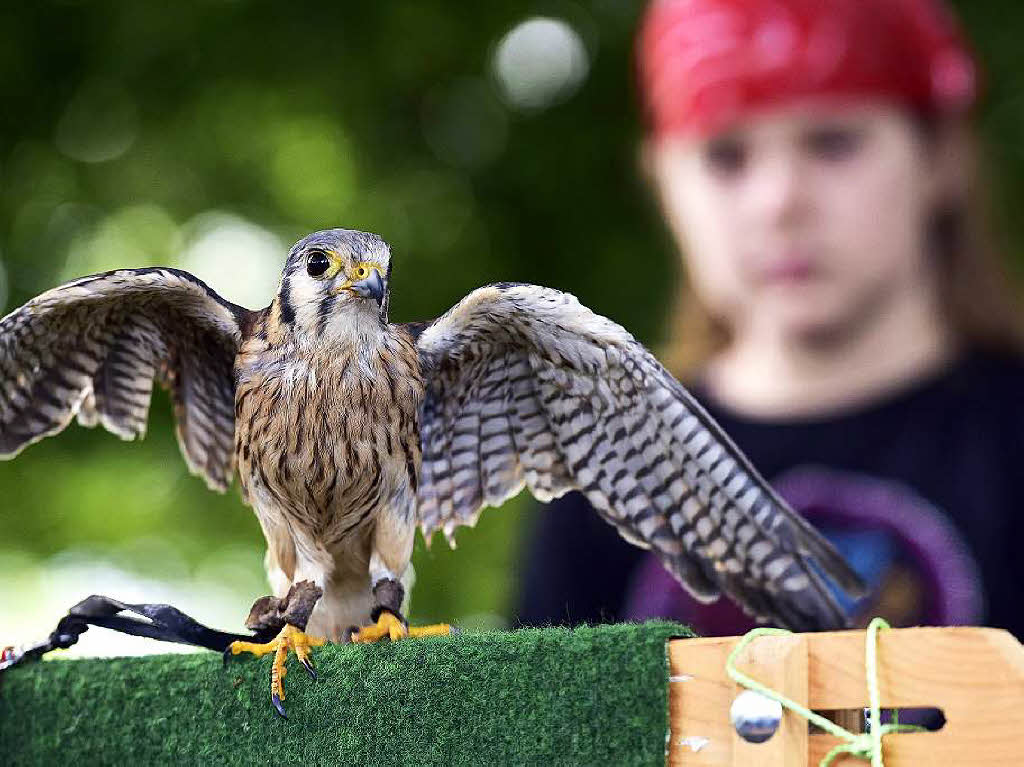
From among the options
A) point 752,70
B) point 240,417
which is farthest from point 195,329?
point 752,70

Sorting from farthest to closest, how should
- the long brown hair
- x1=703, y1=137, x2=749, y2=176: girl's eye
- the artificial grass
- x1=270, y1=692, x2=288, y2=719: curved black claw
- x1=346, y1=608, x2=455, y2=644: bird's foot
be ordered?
the long brown hair
x1=703, y1=137, x2=749, y2=176: girl's eye
x1=346, y1=608, x2=455, y2=644: bird's foot
x1=270, y1=692, x2=288, y2=719: curved black claw
the artificial grass

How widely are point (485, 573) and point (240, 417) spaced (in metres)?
3.42

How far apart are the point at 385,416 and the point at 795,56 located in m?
2.05

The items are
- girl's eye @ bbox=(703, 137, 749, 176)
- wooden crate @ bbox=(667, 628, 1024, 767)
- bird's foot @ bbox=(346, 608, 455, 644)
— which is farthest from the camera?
girl's eye @ bbox=(703, 137, 749, 176)

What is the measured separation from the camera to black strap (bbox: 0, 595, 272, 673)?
68.6 inches

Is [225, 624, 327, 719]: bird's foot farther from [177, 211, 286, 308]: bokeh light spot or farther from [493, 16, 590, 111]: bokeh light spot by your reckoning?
[493, 16, 590, 111]: bokeh light spot

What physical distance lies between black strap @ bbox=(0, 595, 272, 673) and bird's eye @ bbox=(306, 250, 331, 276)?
60cm

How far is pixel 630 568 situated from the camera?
3.90 metres

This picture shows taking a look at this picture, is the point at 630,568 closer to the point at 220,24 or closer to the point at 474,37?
the point at 474,37

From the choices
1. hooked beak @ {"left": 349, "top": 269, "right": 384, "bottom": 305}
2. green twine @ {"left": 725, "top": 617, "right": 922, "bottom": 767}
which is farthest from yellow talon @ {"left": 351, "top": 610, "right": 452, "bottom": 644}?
green twine @ {"left": 725, "top": 617, "right": 922, "bottom": 767}

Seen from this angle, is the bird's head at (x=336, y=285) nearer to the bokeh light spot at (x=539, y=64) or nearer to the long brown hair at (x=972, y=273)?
the long brown hair at (x=972, y=273)

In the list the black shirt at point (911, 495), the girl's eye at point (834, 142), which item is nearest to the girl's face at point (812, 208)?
the girl's eye at point (834, 142)

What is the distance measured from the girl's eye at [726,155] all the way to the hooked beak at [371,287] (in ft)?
6.16

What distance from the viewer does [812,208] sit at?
137 inches
